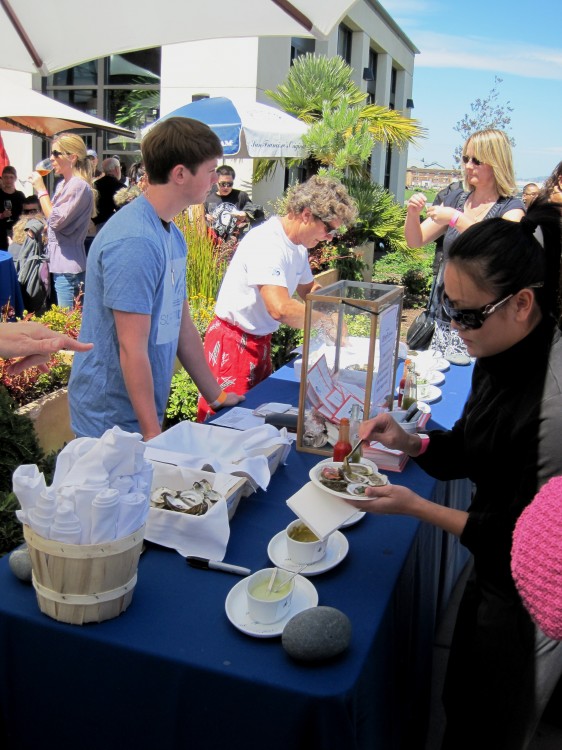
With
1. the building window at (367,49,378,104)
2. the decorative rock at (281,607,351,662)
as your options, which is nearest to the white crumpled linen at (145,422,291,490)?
the decorative rock at (281,607,351,662)

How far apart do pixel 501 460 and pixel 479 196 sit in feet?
9.95

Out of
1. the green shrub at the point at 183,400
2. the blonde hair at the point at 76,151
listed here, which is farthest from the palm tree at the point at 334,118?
the green shrub at the point at 183,400

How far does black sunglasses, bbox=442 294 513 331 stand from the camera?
1.67 meters

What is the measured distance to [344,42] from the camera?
1961cm

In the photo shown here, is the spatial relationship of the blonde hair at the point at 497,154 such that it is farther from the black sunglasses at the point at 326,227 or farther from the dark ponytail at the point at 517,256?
the dark ponytail at the point at 517,256

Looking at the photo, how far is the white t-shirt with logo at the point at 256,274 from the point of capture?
10.2 feet

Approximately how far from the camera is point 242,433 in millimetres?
2287

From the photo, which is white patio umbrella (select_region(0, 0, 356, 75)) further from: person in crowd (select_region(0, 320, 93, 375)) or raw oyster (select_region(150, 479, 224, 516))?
raw oyster (select_region(150, 479, 224, 516))

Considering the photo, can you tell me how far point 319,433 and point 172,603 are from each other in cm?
106

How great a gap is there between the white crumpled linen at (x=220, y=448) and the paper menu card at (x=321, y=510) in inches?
11.1

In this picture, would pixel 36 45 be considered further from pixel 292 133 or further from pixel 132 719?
pixel 292 133

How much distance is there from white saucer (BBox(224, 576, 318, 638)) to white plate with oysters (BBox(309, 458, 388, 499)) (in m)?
0.23

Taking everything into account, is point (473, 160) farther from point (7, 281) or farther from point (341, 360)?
point (7, 281)

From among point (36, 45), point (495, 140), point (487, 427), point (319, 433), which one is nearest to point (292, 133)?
point (495, 140)
